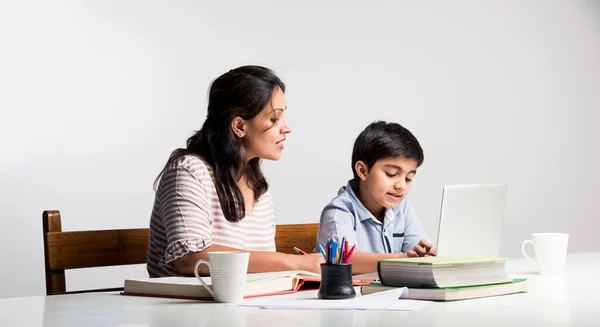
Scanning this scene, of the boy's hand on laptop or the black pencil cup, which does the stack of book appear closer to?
the black pencil cup

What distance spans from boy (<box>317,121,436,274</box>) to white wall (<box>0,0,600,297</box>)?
3.40 feet

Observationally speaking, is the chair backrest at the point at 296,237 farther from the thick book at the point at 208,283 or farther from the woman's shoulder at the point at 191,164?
the thick book at the point at 208,283

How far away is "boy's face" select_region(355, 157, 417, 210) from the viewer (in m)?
2.13

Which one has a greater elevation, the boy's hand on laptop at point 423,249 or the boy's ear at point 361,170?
the boy's ear at point 361,170

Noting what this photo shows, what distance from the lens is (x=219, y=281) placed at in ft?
3.89

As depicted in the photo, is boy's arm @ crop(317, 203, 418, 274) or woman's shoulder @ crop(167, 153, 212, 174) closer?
woman's shoulder @ crop(167, 153, 212, 174)

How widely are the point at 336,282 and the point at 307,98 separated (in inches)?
87.9

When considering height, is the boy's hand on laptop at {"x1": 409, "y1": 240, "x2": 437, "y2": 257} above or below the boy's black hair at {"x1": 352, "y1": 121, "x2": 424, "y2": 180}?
below

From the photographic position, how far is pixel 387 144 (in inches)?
84.7

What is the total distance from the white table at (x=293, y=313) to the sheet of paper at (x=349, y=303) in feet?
0.07

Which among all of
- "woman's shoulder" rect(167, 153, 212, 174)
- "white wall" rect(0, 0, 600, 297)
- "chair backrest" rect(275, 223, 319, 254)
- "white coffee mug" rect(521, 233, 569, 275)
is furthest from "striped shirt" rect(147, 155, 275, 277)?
"white wall" rect(0, 0, 600, 297)

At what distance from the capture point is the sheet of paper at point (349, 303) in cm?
109

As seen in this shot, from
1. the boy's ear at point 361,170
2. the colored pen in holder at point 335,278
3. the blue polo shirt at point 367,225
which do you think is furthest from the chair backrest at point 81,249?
the colored pen in holder at point 335,278

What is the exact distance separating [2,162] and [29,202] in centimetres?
16
